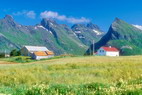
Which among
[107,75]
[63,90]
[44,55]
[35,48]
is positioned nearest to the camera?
[63,90]

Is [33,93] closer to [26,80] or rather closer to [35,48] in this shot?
[26,80]

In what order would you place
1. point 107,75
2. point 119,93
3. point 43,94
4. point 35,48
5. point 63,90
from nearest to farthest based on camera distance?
point 119,93
point 43,94
point 63,90
point 107,75
point 35,48

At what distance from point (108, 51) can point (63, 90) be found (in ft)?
477

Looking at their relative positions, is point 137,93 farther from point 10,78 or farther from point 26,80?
point 10,78

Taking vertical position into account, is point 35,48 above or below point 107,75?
above

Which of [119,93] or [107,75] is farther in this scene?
[107,75]

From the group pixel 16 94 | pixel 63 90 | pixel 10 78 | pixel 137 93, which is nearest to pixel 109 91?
pixel 137 93

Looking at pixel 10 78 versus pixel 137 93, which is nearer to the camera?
pixel 137 93

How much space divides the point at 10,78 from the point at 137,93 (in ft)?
45.9

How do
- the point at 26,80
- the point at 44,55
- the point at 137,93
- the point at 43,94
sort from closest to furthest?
the point at 137,93 < the point at 43,94 < the point at 26,80 < the point at 44,55

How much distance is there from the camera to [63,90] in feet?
42.4

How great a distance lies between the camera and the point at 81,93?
12211 millimetres

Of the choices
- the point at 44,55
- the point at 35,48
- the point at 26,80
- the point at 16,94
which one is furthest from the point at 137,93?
the point at 35,48

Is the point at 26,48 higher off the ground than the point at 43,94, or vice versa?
the point at 26,48
